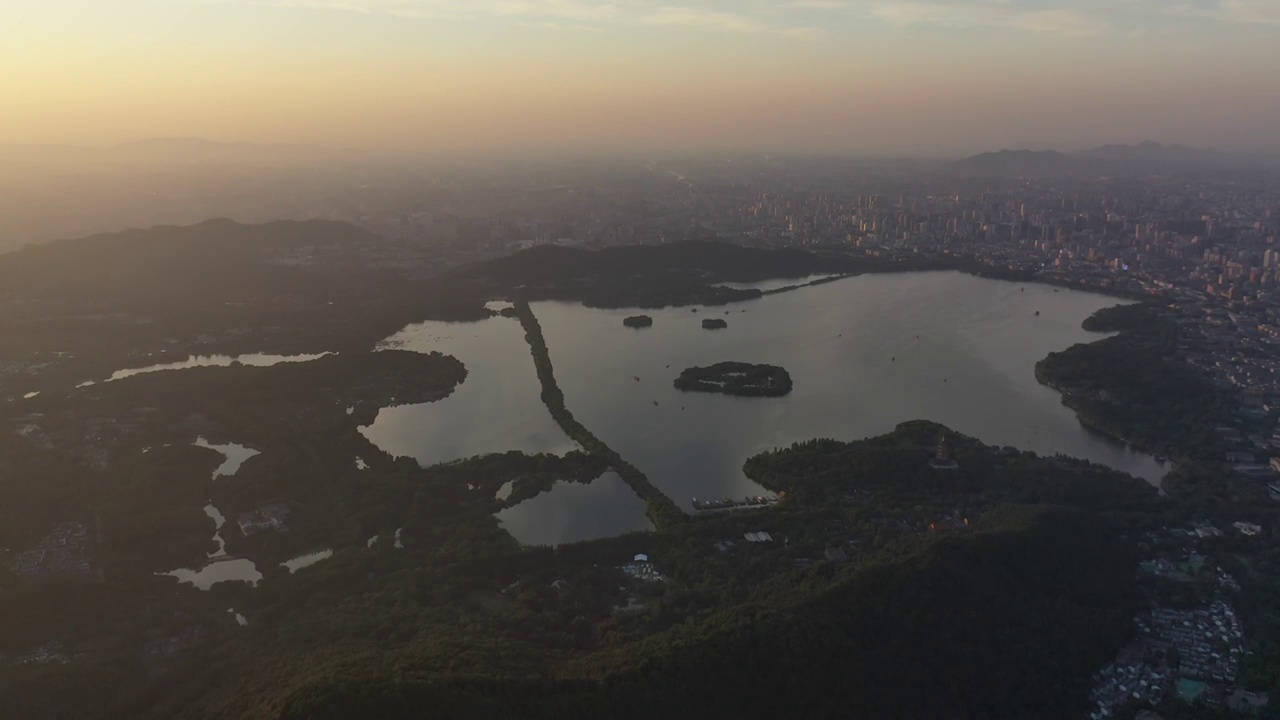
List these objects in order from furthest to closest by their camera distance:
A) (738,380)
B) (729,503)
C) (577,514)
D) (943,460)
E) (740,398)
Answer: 1. (738,380)
2. (740,398)
3. (943,460)
4. (729,503)
5. (577,514)

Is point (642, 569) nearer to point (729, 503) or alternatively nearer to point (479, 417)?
point (729, 503)

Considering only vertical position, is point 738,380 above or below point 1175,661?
above

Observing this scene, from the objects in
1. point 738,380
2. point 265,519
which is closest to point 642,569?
point 265,519

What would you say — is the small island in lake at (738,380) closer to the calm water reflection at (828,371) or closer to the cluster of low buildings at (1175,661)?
the calm water reflection at (828,371)

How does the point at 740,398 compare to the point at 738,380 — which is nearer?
the point at 740,398

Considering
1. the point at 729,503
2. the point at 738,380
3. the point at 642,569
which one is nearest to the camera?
the point at 642,569

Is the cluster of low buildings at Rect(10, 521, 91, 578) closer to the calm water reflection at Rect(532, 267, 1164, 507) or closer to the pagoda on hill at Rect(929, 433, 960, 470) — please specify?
the calm water reflection at Rect(532, 267, 1164, 507)
